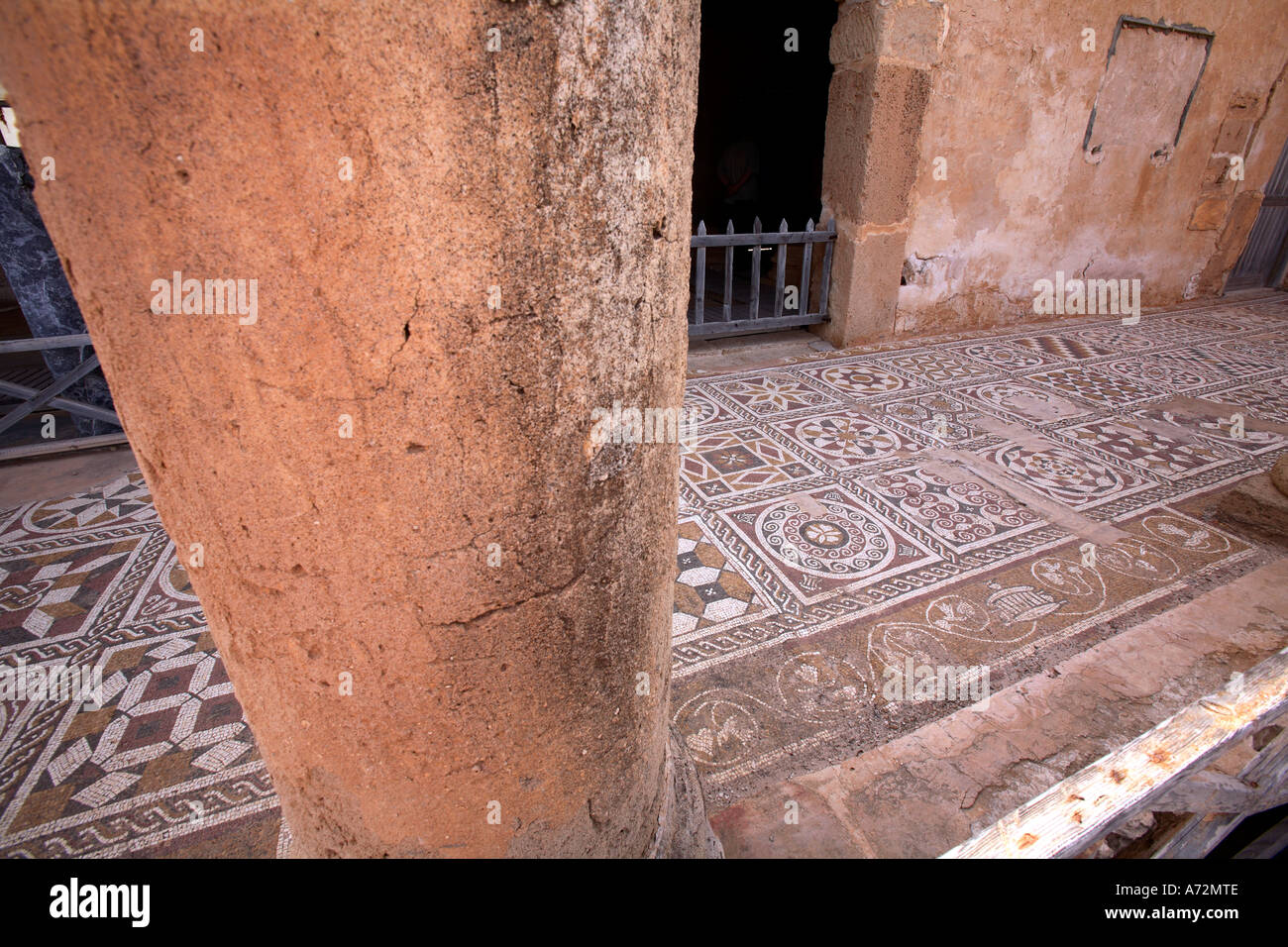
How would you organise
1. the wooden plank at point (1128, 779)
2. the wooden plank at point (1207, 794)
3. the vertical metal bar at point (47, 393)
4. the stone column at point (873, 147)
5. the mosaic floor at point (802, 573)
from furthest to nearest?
1. the stone column at point (873, 147)
2. the vertical metal bar at point (47, 393)
3. the mosaic floor at point (802, 573)
4. the wooden plank at point (1207, 794)
5. the wooden plank at point (1128, 779)

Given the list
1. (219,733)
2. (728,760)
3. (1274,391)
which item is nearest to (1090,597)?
(728,760)

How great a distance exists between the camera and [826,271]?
14.6ft

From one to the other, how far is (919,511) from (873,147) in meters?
2.57

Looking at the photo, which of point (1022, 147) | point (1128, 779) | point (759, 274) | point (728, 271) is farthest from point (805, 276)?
point (1128, 779)

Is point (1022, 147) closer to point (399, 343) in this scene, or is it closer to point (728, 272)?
point (728, 272)

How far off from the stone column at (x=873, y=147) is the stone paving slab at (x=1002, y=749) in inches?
113

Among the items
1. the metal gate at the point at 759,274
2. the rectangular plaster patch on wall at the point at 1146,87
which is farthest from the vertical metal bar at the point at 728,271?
the rectangular plaster patch on wall at the point at 1146,87

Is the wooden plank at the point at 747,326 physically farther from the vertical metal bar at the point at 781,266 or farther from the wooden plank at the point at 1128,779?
the wooden plank at the point at 1128,779

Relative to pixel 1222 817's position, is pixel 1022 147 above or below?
above

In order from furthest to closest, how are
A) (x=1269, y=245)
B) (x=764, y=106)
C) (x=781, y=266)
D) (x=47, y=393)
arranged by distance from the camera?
1. (x=764, y=106)
2. (x=1269, y=245)
3. (x=781, y=266)
4. (x=47, y=393)

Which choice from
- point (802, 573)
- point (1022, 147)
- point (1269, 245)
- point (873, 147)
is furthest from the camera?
point (1269, 245)

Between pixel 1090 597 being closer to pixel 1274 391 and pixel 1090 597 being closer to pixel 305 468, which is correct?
pixel 305 468

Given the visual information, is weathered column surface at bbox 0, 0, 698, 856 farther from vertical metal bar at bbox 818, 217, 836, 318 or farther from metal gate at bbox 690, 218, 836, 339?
vertical metal bar at bbox 818, 217, 836, 318

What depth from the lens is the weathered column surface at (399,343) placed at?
1.70ft
